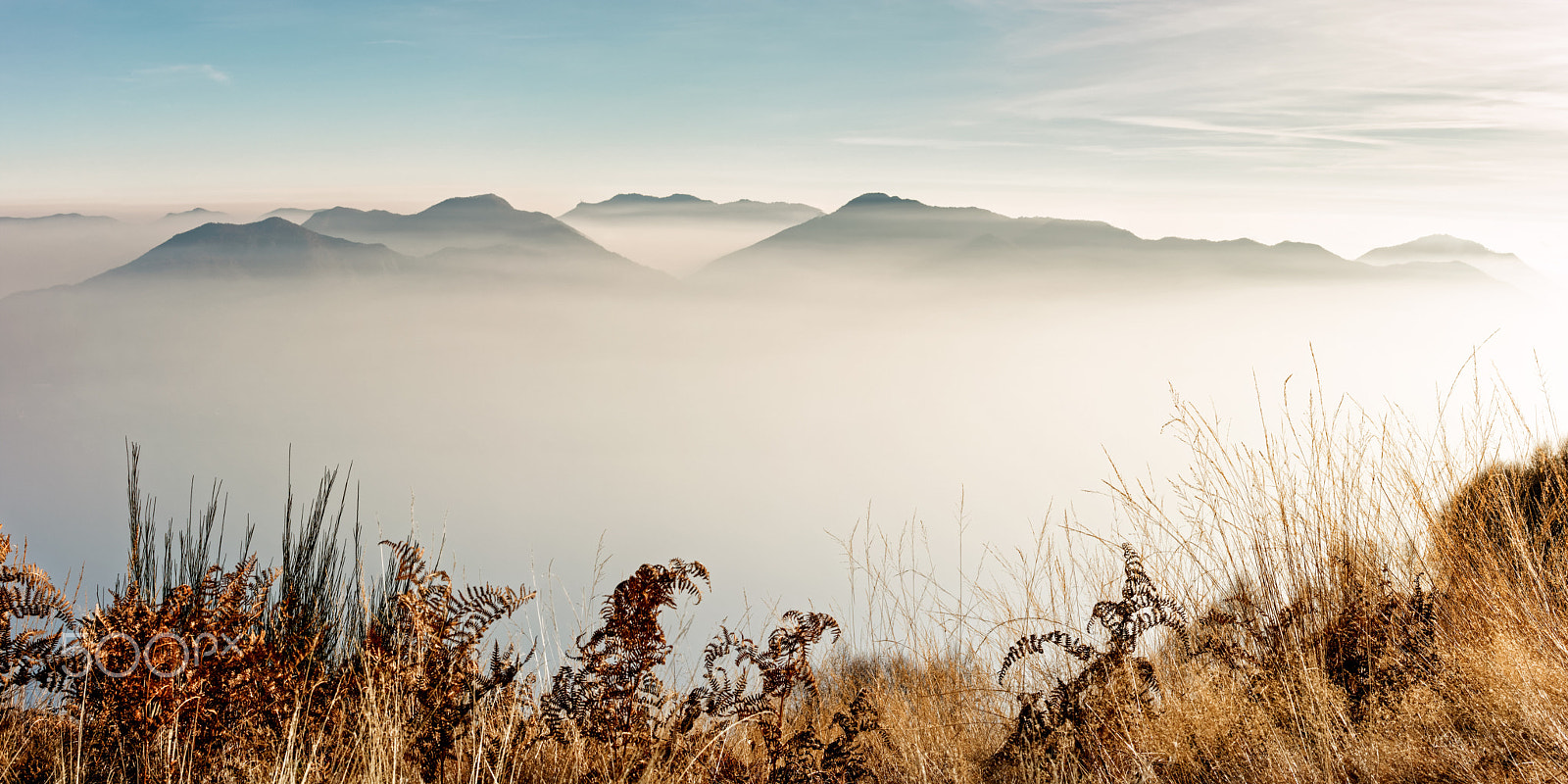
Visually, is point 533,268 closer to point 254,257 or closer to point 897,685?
point 254,257

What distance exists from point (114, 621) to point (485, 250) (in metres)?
144

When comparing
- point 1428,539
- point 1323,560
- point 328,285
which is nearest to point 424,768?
point 1323,560

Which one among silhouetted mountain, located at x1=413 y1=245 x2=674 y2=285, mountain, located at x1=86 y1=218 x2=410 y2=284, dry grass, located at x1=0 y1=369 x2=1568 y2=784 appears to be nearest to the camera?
dry grass, located at x1=0 y1=369 x2=1568 y2=784

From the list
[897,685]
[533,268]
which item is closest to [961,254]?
[533,268]

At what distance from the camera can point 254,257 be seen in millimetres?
113562

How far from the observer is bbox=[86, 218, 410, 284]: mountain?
100938mm

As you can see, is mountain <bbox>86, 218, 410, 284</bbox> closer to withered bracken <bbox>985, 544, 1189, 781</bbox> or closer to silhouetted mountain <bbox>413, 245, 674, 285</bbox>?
silhouetted mountain <bbox>413, 245, 674, 285</bbox>

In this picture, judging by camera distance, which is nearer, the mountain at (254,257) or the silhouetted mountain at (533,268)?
the mountain at (254,257)

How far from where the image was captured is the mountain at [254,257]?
100938mm

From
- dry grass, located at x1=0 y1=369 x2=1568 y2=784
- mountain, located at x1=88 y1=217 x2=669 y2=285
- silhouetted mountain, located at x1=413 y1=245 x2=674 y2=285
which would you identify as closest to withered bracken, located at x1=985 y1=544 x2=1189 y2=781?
dry grass, located at x1=0 y1=369 x2=1568 y2=784

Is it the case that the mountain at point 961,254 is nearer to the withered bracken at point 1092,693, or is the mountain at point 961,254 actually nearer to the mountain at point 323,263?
the mountain at point 323,263

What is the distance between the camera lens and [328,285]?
11581 cm

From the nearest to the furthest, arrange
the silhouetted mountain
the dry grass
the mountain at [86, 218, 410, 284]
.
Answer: the dry grass < the mountain at [86, 218, 410, 284] < the silhouetted mountain

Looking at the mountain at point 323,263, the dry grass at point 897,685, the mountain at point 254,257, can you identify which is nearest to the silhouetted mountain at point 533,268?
the mountain at point 323,263
